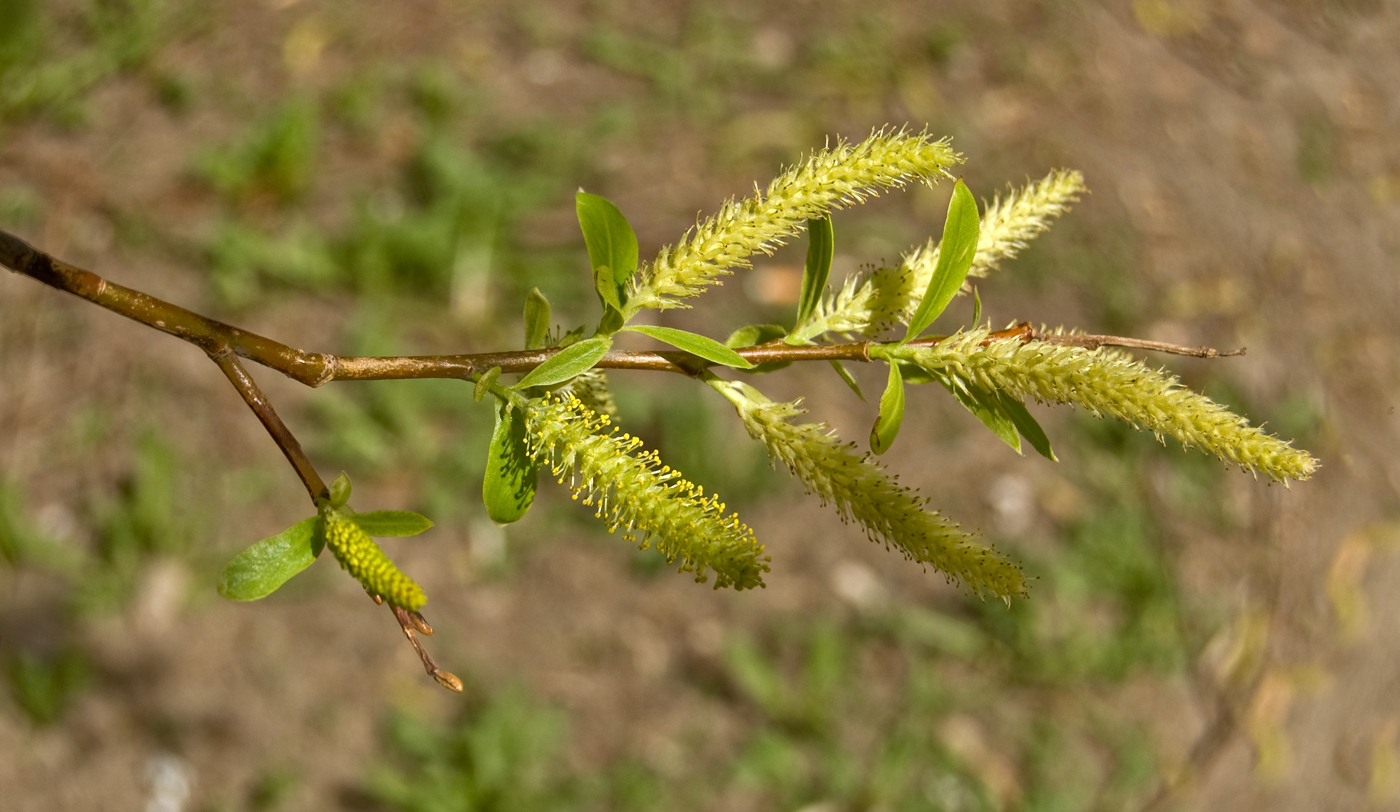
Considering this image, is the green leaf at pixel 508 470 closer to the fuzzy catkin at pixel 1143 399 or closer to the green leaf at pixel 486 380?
the green leaf at pixel 486 380

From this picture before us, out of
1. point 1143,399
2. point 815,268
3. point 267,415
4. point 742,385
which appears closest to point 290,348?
point 267,415

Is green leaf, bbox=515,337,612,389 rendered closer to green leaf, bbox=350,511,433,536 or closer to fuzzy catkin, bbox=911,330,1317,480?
green leaf, bbox=350,511,433,536

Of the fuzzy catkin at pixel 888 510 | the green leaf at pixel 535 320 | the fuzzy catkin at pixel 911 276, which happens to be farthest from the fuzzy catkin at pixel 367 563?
the fuzzy catkin at pixel 911 276

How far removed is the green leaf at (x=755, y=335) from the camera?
3.87ft

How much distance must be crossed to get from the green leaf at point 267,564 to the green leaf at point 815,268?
58cm

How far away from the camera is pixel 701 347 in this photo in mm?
1034

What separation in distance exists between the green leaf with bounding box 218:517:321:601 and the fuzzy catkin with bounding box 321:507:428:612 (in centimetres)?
5

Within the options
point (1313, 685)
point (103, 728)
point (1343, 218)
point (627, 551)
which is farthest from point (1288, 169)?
point (103, 728)

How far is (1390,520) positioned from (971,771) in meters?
1.97

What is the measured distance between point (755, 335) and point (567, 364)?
0.27m

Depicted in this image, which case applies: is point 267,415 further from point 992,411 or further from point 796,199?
point 992,411

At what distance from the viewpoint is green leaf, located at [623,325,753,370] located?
102cm

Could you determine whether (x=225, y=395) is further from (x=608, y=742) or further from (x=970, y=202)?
(x=970, y=202)

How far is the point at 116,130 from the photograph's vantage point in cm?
344
